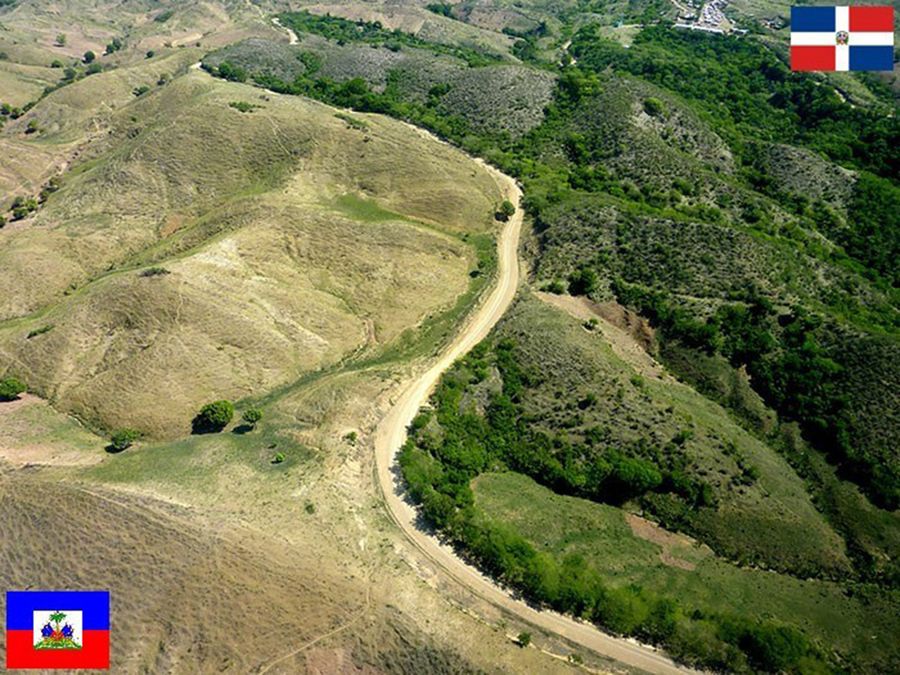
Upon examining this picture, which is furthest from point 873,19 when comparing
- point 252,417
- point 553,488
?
point 252,417

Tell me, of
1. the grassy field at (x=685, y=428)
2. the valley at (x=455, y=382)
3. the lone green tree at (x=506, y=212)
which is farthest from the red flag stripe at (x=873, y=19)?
the grassy field at (x=685, y=428)

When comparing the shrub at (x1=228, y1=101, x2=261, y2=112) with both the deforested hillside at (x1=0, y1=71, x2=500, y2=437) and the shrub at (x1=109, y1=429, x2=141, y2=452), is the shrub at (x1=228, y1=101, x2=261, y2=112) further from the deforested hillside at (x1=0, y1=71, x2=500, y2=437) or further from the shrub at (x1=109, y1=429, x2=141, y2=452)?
the shrub at (x1=109, y1=429, x2=141, y2=452)

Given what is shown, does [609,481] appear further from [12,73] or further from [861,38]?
[12,73]

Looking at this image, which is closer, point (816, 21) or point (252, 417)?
point (252, 417)

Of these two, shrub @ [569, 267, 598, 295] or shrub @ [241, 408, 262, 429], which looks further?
shrub @ [569, 267, 598, 295]

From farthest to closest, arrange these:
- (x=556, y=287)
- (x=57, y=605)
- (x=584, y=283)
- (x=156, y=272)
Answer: (x=156, y=272)
(x=556, y=287)
(x=584, y=283)
(x=57, y=605)

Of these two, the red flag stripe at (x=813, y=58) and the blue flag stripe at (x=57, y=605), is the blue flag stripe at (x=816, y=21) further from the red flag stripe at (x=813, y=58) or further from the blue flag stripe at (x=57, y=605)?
the blue flag stripe at (x=57, y=605)

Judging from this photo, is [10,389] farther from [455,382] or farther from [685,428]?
[685,428]

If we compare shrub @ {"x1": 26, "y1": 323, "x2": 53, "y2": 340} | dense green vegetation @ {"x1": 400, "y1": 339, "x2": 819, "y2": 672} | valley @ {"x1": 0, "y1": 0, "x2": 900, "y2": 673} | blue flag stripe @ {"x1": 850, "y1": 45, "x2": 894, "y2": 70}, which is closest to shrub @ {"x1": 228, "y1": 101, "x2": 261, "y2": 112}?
valley @ {"x1": 0, "y1": 0, "x2": 900, "y2": 673}
